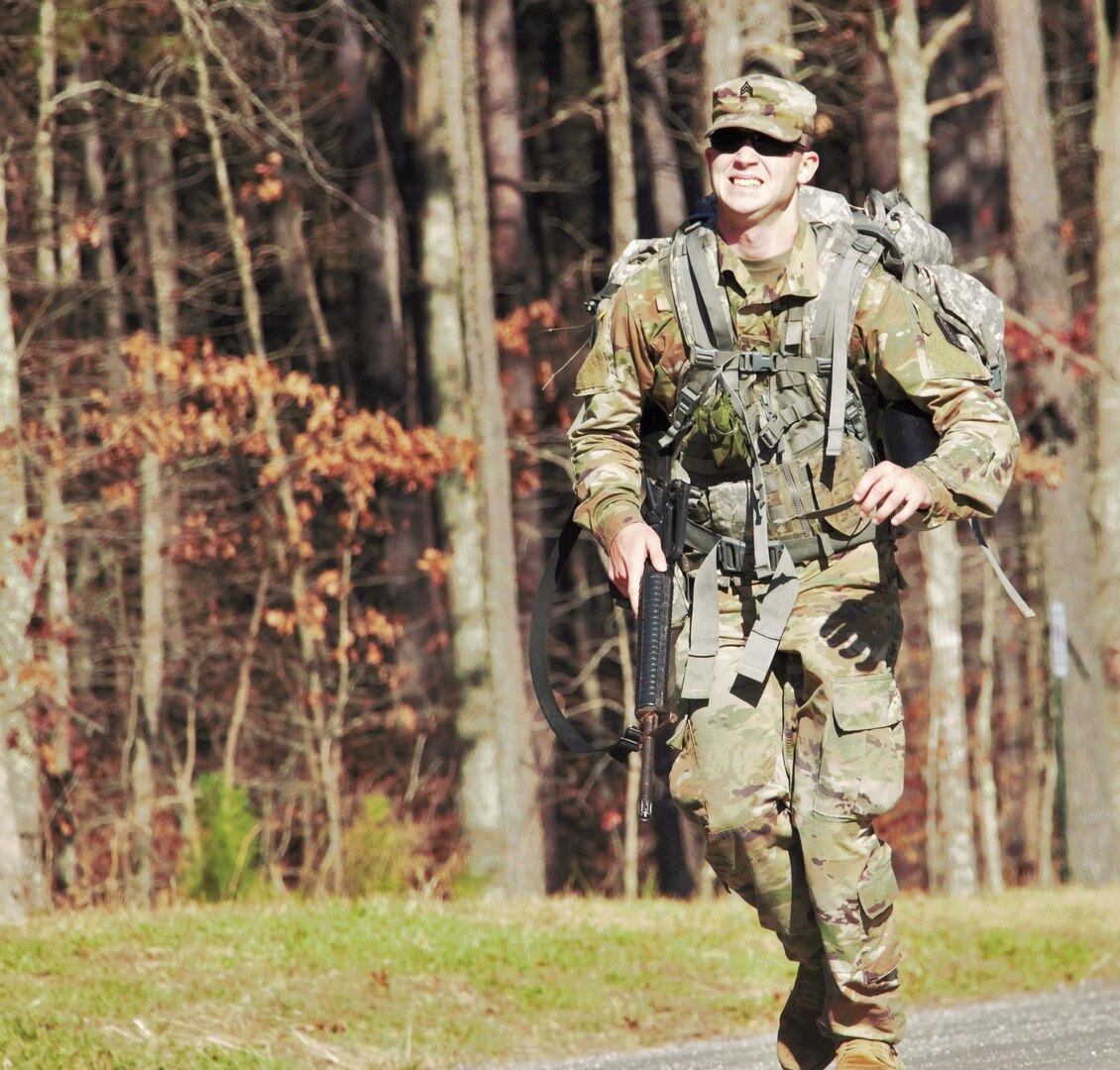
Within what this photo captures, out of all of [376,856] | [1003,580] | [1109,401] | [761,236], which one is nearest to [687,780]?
[1003,580]

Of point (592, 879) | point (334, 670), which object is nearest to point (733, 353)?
point (334, 670)

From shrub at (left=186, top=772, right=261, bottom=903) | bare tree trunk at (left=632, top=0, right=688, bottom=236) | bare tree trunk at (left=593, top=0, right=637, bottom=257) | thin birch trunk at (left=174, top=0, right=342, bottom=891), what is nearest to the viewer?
shrub at (left=186, top=772, right=261, bottom=903)

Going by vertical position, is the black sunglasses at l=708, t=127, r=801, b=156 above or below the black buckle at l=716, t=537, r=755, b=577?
above

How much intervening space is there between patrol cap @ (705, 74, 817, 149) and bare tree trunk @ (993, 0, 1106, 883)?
1086cm

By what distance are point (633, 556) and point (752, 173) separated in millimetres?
956

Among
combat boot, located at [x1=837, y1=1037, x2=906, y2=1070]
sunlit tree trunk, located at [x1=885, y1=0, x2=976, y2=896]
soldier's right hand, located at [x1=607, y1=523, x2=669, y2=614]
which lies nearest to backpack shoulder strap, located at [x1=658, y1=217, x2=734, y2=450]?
soldier's right hand, located at [x1=607, y1=523, x2=669, y2=614]

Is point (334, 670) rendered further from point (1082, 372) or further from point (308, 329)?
point (1082, 372)

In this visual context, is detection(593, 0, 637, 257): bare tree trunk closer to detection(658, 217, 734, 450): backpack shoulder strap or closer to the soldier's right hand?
detection(658, 217, 734, 450): backpack shoulder strap

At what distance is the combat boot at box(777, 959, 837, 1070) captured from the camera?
15.9ft

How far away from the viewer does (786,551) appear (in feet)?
15.4

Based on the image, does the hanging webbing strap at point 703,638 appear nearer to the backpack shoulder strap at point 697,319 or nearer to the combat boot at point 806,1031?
the backpack shoulder strap at point 697,319

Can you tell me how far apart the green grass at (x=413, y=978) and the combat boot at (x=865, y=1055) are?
5.78 ft

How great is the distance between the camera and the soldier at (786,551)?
460cm

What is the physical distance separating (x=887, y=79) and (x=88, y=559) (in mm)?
10022
